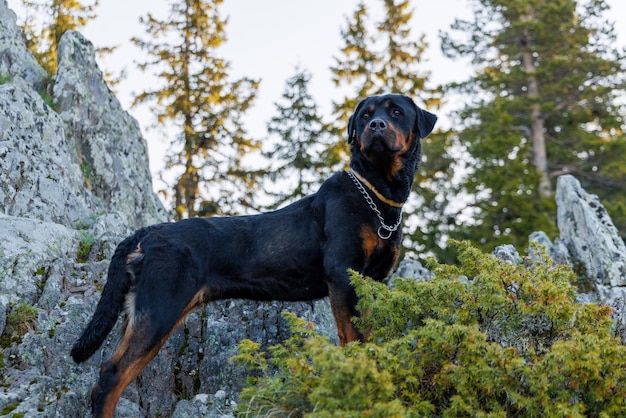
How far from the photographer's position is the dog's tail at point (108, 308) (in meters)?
5.48

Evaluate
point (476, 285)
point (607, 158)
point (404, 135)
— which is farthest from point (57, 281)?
point (607, 158)

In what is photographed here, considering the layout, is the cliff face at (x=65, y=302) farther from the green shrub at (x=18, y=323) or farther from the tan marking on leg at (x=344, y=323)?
the tan marking on leg at (x=344, y=323)

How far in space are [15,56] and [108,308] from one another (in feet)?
27.5

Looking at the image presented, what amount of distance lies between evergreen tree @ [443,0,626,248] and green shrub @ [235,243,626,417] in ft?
60.2

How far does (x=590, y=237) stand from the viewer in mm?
11672

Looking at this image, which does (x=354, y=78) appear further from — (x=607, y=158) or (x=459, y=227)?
(x=607, y=158)

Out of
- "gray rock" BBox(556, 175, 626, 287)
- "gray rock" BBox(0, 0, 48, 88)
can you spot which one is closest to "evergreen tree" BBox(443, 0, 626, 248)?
"gray rock" BBox(556, 175, 626, 287)

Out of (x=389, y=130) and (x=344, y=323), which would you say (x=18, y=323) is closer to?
(x=344, y=323)

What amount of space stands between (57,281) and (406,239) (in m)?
18.4

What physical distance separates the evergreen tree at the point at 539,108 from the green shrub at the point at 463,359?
723 inches

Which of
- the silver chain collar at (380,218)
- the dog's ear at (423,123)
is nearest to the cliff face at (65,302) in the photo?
the silver chain collar at (380,218)

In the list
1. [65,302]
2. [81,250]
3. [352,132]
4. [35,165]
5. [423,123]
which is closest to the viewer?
[423,123]

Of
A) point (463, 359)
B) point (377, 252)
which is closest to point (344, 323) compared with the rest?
point (377, 252)

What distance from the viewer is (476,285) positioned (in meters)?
4.85
